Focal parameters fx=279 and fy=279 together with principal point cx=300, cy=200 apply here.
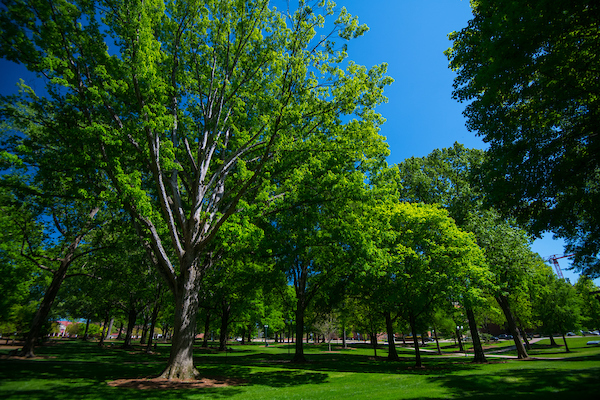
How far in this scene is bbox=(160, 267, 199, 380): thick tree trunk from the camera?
11.9 m

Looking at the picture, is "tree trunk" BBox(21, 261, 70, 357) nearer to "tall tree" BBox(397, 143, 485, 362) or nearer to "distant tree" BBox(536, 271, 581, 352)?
"tall tree" BBox(397, 143, 485, 362)

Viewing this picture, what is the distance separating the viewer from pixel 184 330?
1237cm

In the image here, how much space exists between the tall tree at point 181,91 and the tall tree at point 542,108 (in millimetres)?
4888

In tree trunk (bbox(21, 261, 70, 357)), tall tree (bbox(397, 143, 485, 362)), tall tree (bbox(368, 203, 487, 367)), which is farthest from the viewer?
tall tree (bbox(397, 143, 485, 362))

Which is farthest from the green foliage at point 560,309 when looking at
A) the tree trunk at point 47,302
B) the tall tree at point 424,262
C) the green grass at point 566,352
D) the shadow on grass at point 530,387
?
the tree trunk at point 47,302

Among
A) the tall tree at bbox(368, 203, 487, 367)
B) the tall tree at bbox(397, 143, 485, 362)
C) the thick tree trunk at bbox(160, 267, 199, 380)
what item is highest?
the tall tree at bbox(397, 143, 485, 362)

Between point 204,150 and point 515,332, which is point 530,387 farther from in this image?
point 515,332

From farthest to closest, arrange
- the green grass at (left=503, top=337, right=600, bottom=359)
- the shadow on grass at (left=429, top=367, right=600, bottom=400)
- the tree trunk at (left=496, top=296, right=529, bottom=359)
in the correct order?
1. the tree trunk at (left=496, top=296, right=529, bottom=359)
2. the green grass at (left=503, top=337, right=600, bottom=359)
3. the shadow on grass at (left=429, top=367, right=600, bottom=400)

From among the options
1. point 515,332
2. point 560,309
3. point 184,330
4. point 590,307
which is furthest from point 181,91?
point 590,307

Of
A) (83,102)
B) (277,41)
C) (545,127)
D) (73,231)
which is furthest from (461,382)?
(73,231)

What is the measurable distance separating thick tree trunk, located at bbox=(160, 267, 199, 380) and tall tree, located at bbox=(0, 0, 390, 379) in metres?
0.04

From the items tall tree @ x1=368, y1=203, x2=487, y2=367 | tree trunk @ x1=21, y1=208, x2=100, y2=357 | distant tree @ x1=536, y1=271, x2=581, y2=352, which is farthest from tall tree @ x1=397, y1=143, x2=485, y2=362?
tree trunk @ x1=21, y1=208, x2=100, y2=357

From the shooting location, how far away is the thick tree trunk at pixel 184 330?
11930 mm

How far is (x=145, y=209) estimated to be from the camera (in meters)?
10.2
